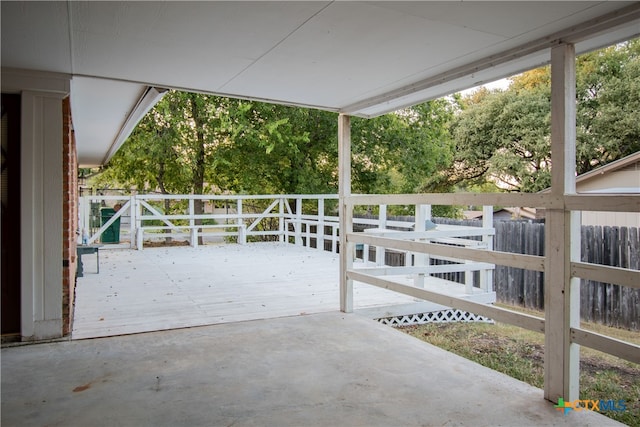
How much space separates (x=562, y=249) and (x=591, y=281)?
4424mm

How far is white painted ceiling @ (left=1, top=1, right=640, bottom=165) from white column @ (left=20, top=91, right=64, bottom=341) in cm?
40

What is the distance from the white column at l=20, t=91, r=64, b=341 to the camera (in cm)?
372

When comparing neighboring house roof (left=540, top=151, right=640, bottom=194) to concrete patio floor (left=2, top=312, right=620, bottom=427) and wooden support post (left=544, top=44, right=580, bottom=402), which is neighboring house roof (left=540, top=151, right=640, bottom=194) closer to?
wooden support post (left=544, top=44, right=580, bottom=402)

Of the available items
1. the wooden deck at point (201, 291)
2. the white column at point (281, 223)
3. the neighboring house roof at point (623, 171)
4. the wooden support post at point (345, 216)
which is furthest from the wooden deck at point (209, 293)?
the neighboring house roof at point (623, 171)

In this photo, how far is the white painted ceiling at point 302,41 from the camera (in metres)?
2.45

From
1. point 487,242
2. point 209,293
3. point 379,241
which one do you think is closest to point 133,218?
point 209,293

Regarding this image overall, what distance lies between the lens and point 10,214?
377 centimetres

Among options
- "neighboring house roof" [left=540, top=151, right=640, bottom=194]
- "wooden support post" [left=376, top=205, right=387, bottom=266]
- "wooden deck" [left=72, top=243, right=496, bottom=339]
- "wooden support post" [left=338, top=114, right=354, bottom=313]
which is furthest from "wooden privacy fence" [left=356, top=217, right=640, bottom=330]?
"wooden support post" [left=338, top=114, right=354, bottom=313]

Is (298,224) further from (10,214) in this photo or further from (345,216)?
(10,214)

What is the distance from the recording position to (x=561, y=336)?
2684 millimetres

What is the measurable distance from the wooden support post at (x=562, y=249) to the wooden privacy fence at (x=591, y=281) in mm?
4255

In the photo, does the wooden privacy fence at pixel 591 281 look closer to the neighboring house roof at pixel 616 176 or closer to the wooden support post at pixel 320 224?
the neighboring house roof at pixel 616 176

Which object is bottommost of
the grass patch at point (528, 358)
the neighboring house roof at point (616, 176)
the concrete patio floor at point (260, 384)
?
the grass patch at point (528, 358)

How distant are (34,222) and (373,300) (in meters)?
3.52
